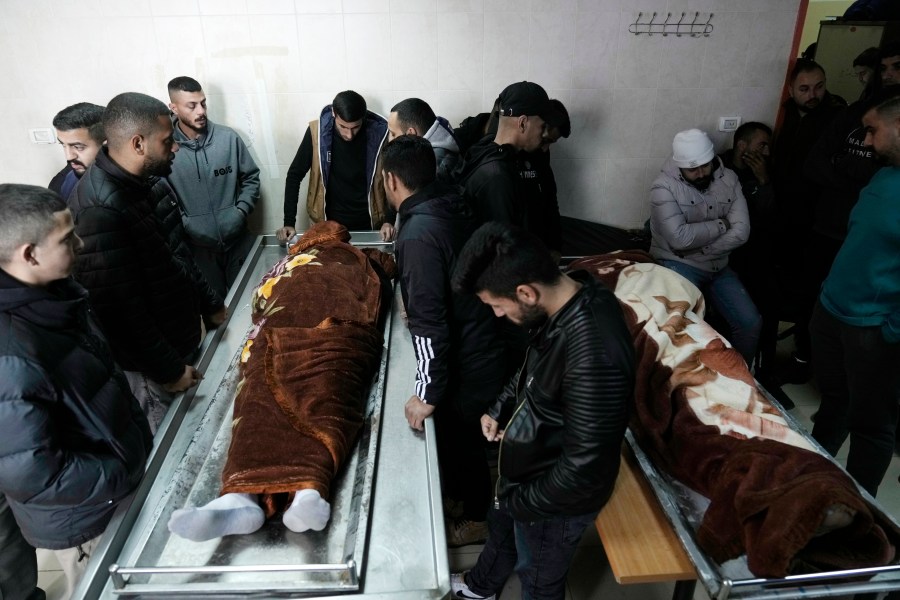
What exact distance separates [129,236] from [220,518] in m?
1.03

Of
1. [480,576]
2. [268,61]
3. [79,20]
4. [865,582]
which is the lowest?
[480,576]

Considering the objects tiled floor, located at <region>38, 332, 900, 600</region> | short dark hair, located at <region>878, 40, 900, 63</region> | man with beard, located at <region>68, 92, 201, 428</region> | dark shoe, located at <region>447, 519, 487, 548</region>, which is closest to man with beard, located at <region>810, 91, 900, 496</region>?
tiled floor, located at <region>38, 332, 900, 600</region>

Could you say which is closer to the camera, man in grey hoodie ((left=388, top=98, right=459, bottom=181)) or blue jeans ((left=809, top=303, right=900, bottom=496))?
blue jeans ((left=809, top=303, right=900, bottom=496))

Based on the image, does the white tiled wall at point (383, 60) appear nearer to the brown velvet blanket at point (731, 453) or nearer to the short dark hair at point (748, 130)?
the short dark hair at point (748, 130)

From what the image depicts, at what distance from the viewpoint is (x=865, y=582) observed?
1546 mm

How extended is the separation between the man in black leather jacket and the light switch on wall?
11.2ft

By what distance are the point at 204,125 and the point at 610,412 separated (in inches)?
111

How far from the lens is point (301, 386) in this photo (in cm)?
191

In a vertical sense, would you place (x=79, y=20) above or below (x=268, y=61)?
above

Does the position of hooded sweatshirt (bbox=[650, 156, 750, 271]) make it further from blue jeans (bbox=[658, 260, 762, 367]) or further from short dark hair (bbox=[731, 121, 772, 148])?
short dark hair (bbox=[731, 121, 772, 148])

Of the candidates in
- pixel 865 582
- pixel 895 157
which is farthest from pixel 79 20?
pixel 865 582

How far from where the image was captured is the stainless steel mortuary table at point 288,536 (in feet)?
4.69

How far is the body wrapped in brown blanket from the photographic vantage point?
1.57 metres

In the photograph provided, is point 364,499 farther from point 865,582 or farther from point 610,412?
point 865,582
